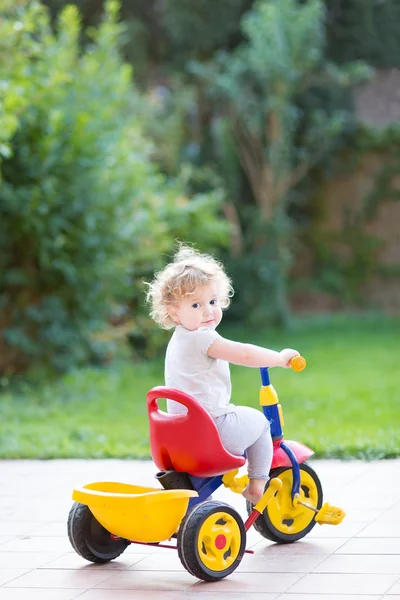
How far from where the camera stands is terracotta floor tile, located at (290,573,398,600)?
346 cm

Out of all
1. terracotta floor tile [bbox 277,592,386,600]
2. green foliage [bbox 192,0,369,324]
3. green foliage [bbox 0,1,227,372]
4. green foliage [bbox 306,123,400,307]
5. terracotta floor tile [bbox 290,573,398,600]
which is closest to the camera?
terracotta floor tile [bbox 277,592,386,600]

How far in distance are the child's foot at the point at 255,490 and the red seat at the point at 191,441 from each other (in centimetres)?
17

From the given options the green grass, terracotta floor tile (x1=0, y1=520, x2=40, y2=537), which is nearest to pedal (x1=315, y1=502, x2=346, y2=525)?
terracotta floor tile (x1=0, y1=520, x2=40, y2=537)

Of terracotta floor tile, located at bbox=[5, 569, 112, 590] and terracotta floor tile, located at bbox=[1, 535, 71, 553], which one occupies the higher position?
terracotta floor tile, located at bbox=[1, 535, 71, 553]

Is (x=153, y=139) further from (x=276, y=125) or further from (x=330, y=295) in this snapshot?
(x=330, y=295)

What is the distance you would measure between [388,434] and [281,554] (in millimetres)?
2764

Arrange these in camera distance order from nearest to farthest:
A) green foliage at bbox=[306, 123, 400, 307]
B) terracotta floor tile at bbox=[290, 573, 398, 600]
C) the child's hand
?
terracotta floor tile at bbox=[290, 573, 398, 600] < the child's hand < green foliage at bbox=[306, 123, 400, 307]

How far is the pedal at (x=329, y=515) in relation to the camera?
13.5 feet

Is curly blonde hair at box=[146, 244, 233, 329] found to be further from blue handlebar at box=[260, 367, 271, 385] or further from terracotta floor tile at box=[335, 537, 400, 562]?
terracotta floor tile at box=[335, 537, 400, 562]

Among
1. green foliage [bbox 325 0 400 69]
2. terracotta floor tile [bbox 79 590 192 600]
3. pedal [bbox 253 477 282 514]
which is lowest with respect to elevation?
terracotta floor tile [bbox 79 590 192 600]

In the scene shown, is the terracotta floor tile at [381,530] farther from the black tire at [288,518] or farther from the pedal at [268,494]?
the pedal at [268,494]

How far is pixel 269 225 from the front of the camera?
52.4ft

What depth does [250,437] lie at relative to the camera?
3885 mm

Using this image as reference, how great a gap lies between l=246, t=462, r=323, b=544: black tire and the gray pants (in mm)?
198
